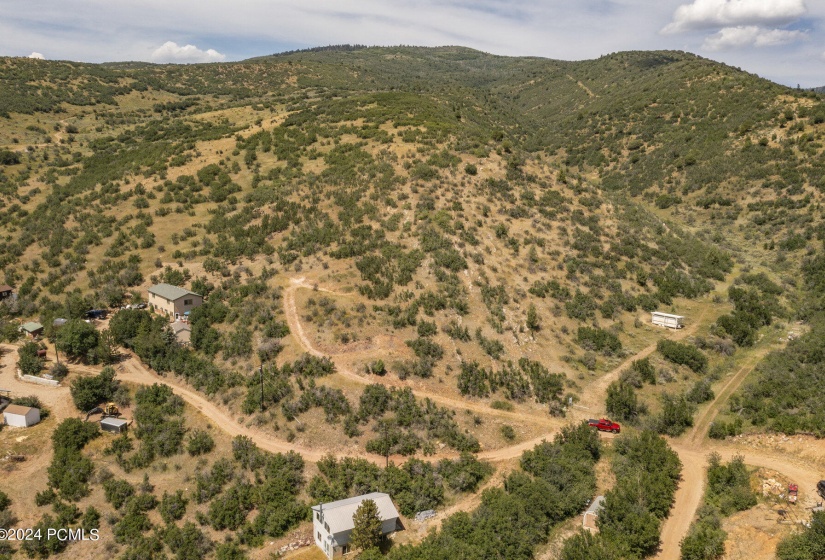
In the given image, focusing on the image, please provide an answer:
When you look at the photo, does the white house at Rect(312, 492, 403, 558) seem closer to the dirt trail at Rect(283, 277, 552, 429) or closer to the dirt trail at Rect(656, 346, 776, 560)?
the dirt trail at Rect(283, 277, 552, 429)

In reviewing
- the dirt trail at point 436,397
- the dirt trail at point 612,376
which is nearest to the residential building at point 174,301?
the dirt trail at point 436,397

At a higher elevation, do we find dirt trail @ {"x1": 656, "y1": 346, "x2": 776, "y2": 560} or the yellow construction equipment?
dirt trail @ {"x1": 656, "y1": 346, "x2": 776, "y2": 560}

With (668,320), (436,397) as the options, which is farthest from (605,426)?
(668,320)

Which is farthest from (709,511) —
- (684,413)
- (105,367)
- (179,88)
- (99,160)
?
(179,88)

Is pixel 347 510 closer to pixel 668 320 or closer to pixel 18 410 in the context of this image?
pixel 18 410

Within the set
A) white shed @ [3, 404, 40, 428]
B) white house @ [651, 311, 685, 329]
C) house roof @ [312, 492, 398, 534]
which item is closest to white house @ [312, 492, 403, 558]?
house roof @ [312, 492, 398, 534]

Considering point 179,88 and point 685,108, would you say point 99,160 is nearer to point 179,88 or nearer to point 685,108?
point 179,88
